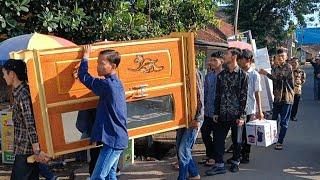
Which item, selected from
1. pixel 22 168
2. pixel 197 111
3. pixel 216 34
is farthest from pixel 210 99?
pixel 216 34

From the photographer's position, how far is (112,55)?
4.45 meters

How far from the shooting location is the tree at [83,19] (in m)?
6.37

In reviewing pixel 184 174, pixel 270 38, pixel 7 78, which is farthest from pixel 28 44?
pixel 270 38

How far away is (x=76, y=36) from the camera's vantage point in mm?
7469

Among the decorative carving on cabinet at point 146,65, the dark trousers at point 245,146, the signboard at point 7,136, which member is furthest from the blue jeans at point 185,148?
the signboard at point 7,136

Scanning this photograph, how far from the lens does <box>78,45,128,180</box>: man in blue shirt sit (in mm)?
4418

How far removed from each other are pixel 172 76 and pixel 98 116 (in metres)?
1.03

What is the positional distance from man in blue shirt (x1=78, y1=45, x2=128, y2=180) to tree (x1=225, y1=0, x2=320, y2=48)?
20.5m

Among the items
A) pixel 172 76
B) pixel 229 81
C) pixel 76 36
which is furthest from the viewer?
pixel 76 36

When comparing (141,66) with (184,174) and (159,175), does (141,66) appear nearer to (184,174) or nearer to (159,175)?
(184,174)

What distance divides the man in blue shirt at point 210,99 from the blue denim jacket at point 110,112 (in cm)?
258

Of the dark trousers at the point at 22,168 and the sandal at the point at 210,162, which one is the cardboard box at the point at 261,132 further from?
the dark trousers at the point at 22,168

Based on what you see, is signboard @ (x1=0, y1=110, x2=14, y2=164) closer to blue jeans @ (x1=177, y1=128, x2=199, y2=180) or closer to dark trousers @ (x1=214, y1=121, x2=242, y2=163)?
blue jeans @ (x1=177, y1=128, x2=199, y2=180)

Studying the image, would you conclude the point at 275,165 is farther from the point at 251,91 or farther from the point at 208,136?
the point at 251,91
